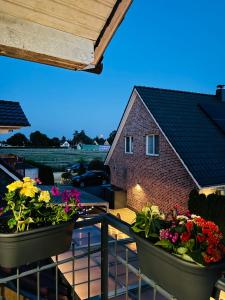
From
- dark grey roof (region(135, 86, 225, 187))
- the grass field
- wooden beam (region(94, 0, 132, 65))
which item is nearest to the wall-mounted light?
dark grey roof (region(135, 86, 225, 187))

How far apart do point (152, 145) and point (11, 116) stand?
9.23 metres

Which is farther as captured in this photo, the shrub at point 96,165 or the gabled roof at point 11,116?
the shrub at point 96,165

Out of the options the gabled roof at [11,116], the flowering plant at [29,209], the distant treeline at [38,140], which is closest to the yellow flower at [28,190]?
the flowering plant at [29,209]

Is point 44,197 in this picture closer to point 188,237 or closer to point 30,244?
point 30,244

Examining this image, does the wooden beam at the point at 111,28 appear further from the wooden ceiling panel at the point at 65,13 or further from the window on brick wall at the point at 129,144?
the window on brick wall at the point at 129,144

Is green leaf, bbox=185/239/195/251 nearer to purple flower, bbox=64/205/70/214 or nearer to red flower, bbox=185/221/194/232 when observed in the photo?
red flower, bbox=185/221/194/232

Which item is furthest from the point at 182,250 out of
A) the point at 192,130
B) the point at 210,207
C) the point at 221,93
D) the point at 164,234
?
the point at 221,93

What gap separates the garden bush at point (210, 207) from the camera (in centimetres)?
862

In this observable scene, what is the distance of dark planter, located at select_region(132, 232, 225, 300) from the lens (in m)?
1.25

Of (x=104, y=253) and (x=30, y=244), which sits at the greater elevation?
(x=30, y=244)

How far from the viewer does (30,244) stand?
5.98 feet

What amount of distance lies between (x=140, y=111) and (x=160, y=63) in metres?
176

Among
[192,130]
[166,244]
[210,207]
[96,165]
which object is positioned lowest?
[210,207]

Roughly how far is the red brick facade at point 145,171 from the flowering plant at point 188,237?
10.5 meters
